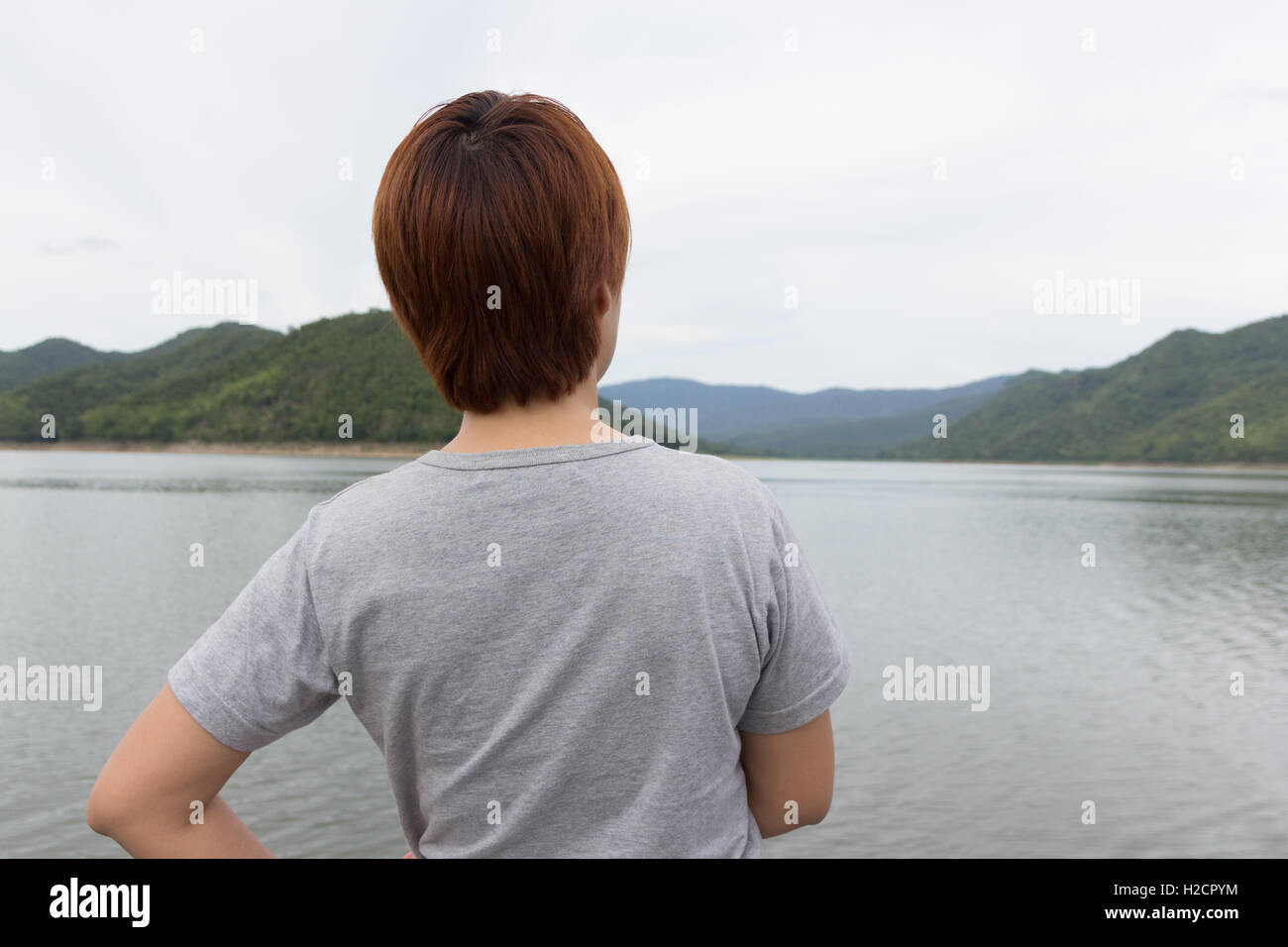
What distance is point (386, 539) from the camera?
3.18 ft

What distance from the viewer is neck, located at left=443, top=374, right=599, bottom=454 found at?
1062 millimetres

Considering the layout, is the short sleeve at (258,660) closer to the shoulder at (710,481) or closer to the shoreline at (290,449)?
the shoulder at (710,481)

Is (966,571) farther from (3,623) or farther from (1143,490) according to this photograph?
(1143,490)

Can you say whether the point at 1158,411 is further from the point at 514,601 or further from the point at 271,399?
the point at 514,601

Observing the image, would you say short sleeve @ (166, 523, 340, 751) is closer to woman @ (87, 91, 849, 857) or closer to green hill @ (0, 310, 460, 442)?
woman @ (87, 91, 849, 857)

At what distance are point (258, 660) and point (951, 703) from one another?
9662 mm

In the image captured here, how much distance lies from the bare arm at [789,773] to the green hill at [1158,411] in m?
98.2

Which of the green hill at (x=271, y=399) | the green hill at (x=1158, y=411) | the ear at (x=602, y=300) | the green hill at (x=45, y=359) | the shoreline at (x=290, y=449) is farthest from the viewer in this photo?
the green hill at (x=45, y=359)

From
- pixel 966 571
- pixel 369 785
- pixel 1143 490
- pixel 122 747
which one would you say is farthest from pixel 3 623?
pixel 1143 490

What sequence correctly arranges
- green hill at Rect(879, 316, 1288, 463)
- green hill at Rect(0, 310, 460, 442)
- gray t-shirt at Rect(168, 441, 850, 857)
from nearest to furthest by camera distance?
gray t-shirt at Rect(168, 441, 850, 857), green hill at Rect(0, 310, 460, 442), green hill at Rect(879, 316, 1288, 463)

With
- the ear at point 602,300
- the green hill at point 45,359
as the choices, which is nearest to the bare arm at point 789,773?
the ear at point 602,300

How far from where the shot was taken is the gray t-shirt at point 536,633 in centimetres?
98

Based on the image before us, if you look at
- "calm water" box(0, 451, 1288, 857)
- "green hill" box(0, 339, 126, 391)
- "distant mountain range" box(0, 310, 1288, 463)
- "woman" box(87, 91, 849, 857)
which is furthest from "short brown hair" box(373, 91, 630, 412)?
"green hill" box(0, 339, 126, 391)

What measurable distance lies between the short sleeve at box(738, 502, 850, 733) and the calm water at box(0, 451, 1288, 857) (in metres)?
A: 5.43
